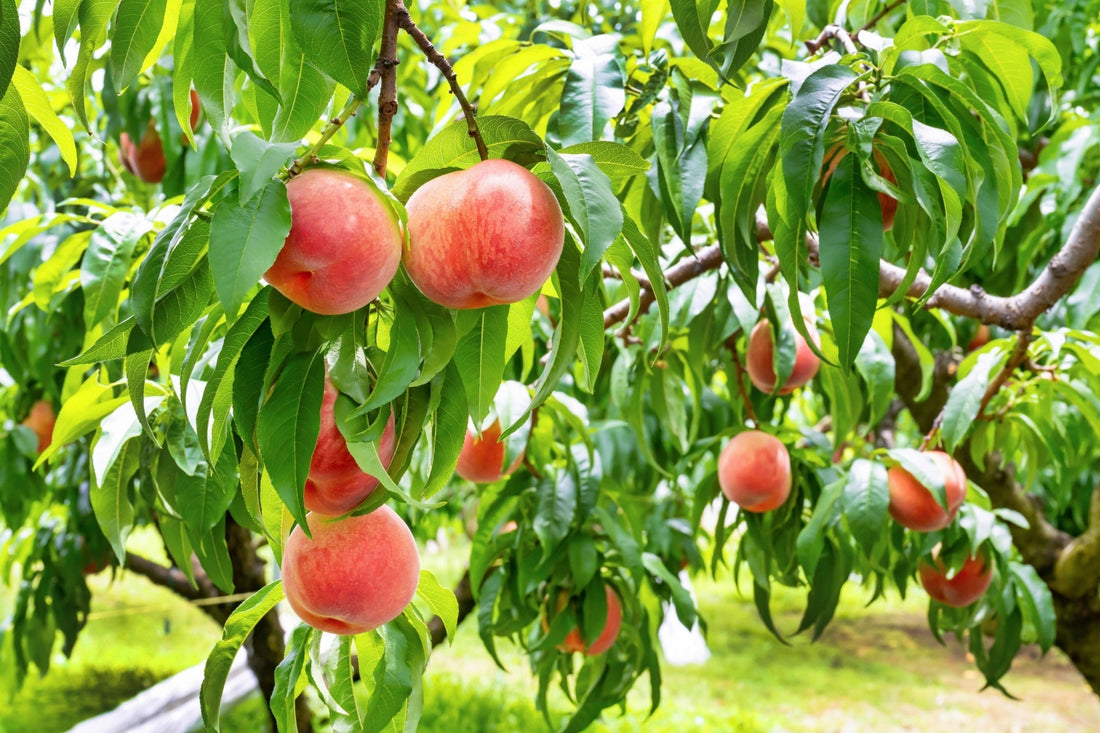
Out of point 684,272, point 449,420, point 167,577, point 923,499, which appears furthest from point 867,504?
point 167,577

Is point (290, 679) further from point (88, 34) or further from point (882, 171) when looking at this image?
point (882, 171)

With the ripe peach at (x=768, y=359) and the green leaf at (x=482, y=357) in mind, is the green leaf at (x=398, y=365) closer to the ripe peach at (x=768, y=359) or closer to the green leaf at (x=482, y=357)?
the green leaf at (x=482, y=357)

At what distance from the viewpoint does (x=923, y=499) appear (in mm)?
1065

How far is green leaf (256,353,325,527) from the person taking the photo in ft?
1.26

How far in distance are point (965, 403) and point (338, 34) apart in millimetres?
893

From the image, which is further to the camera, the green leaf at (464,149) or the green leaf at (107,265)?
the green leaf at (107,265)

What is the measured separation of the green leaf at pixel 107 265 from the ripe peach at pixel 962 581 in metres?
1.02

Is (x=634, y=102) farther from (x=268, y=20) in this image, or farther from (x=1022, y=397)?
(x=1022, y=397)

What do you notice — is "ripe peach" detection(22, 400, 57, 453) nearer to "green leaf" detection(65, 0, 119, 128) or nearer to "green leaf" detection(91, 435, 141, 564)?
"green leaf" detection(91, 435, 141, 564)

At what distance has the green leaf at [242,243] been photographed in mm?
322

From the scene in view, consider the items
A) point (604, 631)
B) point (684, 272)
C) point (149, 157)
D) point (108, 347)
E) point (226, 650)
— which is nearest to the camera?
point (108, 347)

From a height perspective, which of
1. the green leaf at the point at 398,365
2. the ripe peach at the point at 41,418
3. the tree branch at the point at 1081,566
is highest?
the green leaf at the point at 398,365

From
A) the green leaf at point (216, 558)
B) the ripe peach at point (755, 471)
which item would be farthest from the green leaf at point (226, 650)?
the ripe peach at point (755, 471)

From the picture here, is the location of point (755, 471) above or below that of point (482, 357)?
below
